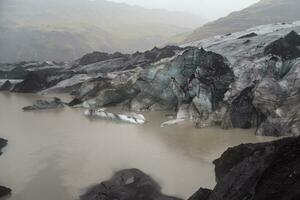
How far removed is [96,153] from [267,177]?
504 inches

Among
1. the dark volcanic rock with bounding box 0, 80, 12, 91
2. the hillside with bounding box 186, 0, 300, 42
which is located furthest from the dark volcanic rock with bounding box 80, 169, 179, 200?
the hillside with bounding box 186, 0, 300, 42

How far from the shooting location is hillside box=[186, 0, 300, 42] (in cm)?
11969

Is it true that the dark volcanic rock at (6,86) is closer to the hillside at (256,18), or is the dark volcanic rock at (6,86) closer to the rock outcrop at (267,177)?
the rock outcrop at (267,177)

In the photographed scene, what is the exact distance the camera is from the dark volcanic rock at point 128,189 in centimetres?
1458

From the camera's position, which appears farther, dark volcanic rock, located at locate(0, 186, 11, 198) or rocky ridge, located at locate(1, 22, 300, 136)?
rocky ridge, located at locate(1, 22, 300, 136)

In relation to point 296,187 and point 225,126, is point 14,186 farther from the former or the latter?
point 225,126

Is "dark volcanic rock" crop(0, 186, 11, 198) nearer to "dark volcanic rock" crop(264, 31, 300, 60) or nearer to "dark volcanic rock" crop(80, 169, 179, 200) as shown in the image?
"dark volcanic rock" crop(80, 169, 179, 200)

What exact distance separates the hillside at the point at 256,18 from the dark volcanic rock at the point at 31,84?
70.6 meters

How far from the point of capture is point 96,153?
68.4 ft

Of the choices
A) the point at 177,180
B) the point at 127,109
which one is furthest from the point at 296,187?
the point at 127,109

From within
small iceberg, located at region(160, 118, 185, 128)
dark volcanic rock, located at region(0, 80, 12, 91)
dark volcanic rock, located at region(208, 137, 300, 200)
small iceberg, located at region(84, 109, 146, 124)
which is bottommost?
small iceberg, located at region(160, 118, 185, 128)

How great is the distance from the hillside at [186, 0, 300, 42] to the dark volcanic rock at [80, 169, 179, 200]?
3943 inches

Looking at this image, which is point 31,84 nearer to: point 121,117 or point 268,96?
point 121,117

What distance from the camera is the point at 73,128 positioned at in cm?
2738
